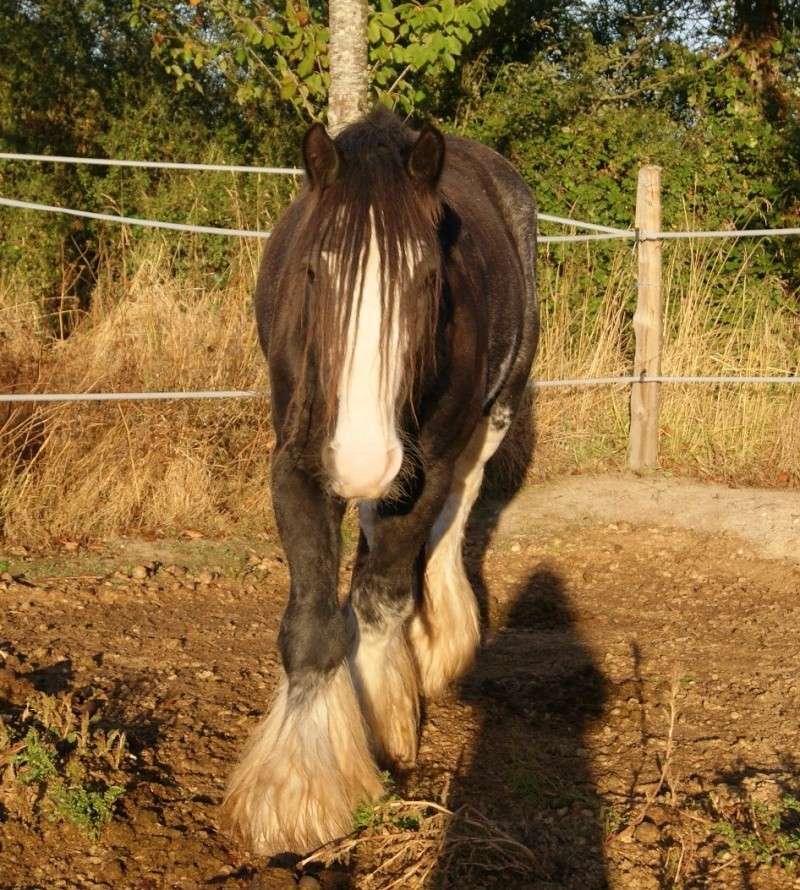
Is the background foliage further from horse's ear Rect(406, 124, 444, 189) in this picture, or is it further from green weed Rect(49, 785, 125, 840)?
green weed Rect(49, 785, 125, 840)

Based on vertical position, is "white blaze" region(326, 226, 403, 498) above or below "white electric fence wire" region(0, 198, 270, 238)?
below

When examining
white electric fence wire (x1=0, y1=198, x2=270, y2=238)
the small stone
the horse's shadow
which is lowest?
the horse's shadow

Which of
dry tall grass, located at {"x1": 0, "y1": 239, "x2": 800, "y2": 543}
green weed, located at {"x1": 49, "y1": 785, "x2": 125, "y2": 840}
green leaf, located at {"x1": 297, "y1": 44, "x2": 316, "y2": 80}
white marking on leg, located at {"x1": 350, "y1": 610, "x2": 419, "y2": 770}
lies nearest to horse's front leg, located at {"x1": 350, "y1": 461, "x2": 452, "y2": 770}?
white marking on leg, located at {"x1": 350, "y1": 610, "x2": 419, "y2": 770}

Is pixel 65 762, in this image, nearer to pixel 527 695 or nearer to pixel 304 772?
pixel 304 772

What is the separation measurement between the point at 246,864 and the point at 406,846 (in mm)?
392

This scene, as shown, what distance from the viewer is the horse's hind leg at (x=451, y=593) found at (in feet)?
12.9

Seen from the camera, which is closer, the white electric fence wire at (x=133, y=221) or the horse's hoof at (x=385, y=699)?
the horse's hoof at (x=385, y=699)

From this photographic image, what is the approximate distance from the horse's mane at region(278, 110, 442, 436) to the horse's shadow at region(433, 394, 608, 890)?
3.70ft

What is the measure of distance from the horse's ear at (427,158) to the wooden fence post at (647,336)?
4.39 m

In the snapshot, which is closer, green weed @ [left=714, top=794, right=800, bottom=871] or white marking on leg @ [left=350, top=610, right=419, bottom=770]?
green weed @ [left=714, top=794, right=800, bottom=871]

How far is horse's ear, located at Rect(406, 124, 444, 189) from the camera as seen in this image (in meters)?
2.67

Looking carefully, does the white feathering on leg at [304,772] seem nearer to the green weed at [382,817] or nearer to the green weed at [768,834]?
the green weed at [382,817]

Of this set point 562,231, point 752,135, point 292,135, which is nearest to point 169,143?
point 292,135

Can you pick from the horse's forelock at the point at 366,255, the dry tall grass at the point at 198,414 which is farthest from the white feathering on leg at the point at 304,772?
the dry tall grass at the point at 198,414
